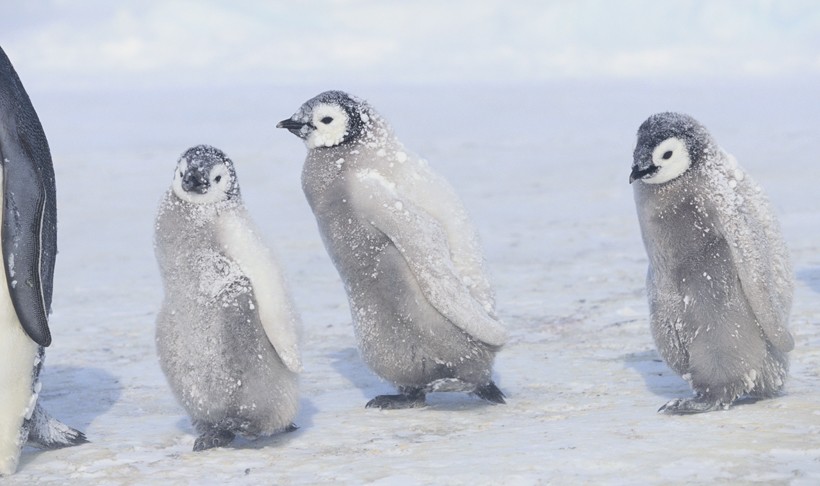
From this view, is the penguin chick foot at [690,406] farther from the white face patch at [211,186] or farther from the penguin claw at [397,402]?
the white face patch at [211,186]

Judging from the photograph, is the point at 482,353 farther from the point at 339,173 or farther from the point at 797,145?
the point at 797,145

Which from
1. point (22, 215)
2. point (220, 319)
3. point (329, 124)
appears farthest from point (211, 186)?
point (329, 124)

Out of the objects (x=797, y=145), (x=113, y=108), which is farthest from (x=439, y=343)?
(x=113, y=108)

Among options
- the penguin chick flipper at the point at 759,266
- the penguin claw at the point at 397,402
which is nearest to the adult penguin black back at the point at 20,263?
the penguin claw at the point at 397,402

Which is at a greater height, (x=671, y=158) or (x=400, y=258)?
(x=671, y=158)

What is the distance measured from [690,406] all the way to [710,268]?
1.47 feet

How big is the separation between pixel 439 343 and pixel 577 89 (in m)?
30.1

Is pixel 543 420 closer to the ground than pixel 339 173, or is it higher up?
closer to the ground

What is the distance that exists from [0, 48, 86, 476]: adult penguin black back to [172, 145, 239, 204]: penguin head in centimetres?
42

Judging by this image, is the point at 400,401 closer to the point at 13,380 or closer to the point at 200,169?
the point at 200,169

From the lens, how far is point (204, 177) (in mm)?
3676

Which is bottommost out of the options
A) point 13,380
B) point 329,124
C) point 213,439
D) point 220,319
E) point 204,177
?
point 213,439

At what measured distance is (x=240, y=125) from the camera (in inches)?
914

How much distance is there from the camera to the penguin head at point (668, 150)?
12.7ft
